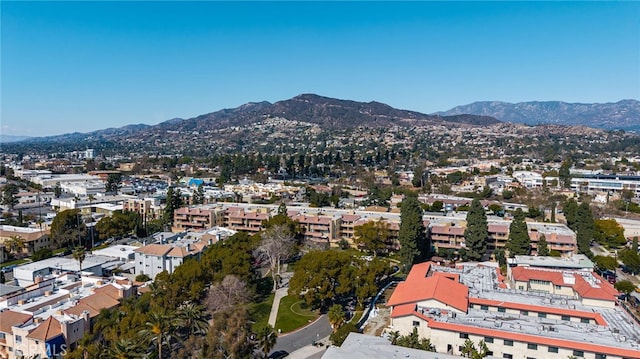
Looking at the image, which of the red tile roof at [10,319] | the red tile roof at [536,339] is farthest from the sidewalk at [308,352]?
the red tile roof at [10,319]

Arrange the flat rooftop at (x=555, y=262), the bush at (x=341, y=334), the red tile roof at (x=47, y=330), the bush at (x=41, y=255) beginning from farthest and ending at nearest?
the bush at (x=41, y=255)
the flat rooftop at (x=555, y=262)
the bush at (x=341, y=334)
the red tile roof at (x=47, y=330)

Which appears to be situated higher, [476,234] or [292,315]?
[476,234]

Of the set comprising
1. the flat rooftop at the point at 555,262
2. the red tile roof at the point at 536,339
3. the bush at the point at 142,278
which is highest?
the flat rooftop at the point at 555,262

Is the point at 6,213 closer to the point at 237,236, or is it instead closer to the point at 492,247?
the point at 237,236

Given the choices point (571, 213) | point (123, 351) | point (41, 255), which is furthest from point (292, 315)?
point (571, 213)

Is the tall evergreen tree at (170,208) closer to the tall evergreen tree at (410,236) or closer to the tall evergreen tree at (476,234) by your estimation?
the tall evergreen tree at (410,236)

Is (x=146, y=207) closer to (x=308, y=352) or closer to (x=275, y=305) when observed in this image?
(x=275, y=305)

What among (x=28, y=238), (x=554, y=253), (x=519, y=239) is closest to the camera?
(x=519, y=239)
